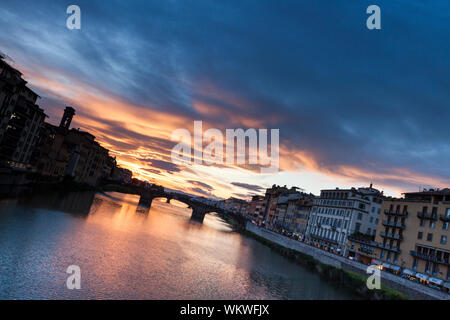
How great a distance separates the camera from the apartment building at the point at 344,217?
257ft

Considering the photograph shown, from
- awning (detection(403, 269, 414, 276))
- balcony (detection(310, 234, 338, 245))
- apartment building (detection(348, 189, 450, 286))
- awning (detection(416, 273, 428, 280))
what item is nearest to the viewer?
awning (detection(416, 273, 428, 280))

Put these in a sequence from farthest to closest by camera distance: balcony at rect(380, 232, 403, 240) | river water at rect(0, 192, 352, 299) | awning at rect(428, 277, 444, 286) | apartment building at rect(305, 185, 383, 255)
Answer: apartment building at rect(305, 185, 383, 255) → balcony at rect(380, 232, 403, 240) → awning at rect(428, 277, 444, 286) → river water at rect(0, 192, 352, 299)

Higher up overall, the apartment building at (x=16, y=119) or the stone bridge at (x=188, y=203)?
the apartment building at (x=16, y=119)

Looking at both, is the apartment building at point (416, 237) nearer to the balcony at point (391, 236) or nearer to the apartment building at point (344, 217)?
the balcony at point (391, 236)

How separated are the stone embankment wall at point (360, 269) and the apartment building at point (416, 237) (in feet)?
22.1

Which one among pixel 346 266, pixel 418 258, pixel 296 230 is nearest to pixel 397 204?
pixel 418 258

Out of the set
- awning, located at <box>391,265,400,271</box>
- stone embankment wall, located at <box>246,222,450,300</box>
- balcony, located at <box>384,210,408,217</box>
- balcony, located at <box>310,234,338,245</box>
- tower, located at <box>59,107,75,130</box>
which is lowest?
stone embankment wall, located at <box>246,222,450,300</box>

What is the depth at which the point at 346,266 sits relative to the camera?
185ft

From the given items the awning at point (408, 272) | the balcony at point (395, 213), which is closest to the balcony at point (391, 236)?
the balcony at point (395, 213)

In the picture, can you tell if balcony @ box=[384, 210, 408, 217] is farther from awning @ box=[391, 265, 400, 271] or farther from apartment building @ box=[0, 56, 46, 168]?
apartment building @ box=[0, 56, 46, 168]

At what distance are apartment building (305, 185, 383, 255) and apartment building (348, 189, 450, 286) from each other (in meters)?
9.86

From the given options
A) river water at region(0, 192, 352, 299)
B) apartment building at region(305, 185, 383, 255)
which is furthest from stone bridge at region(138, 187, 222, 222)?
river water at region(0, 192, 352, 299)

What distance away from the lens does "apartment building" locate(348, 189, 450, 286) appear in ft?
167
